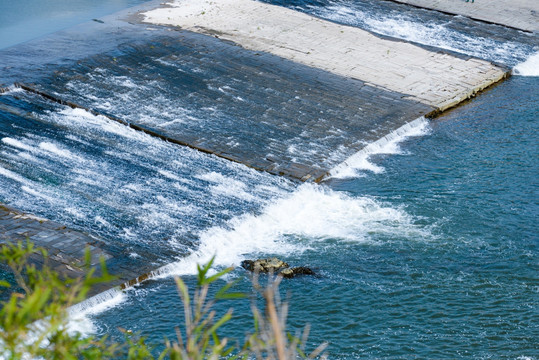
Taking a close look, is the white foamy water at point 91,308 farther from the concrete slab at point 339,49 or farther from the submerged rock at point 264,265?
the concrete slab at point 339,49

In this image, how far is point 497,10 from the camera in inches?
1011

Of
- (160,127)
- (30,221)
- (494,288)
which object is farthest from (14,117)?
(494,288)

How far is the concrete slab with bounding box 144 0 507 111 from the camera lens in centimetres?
1969

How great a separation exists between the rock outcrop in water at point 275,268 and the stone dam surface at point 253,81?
241 cm

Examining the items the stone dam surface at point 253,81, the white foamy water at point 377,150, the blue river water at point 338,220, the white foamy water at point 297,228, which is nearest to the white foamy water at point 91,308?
the blue river water at point 338,220

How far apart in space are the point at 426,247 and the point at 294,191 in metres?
2.95

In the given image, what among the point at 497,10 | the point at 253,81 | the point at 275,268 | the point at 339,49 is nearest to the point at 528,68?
the point at 497,10

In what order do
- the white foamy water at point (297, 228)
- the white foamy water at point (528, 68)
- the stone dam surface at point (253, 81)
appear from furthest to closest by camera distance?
1. the white foamy water at point (528, 68)
2. the stone dam surface at point (253, 81)
3. the white foamy water at point (297, 228)

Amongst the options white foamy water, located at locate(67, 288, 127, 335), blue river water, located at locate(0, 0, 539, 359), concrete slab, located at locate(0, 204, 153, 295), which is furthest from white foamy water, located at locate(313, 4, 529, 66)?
white foamy water, located at locate(67, 288, 127, 335)

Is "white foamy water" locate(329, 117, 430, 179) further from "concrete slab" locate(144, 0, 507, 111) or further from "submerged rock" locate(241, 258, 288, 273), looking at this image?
"submerged rock" locate(241, 258, 288, 273)

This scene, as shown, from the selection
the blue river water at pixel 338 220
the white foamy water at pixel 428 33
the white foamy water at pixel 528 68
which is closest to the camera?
the blue river water at pixel 338 220

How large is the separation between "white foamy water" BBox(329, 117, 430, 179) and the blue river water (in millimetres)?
68

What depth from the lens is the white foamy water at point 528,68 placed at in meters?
21.3

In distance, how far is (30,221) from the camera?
40.4 ft
